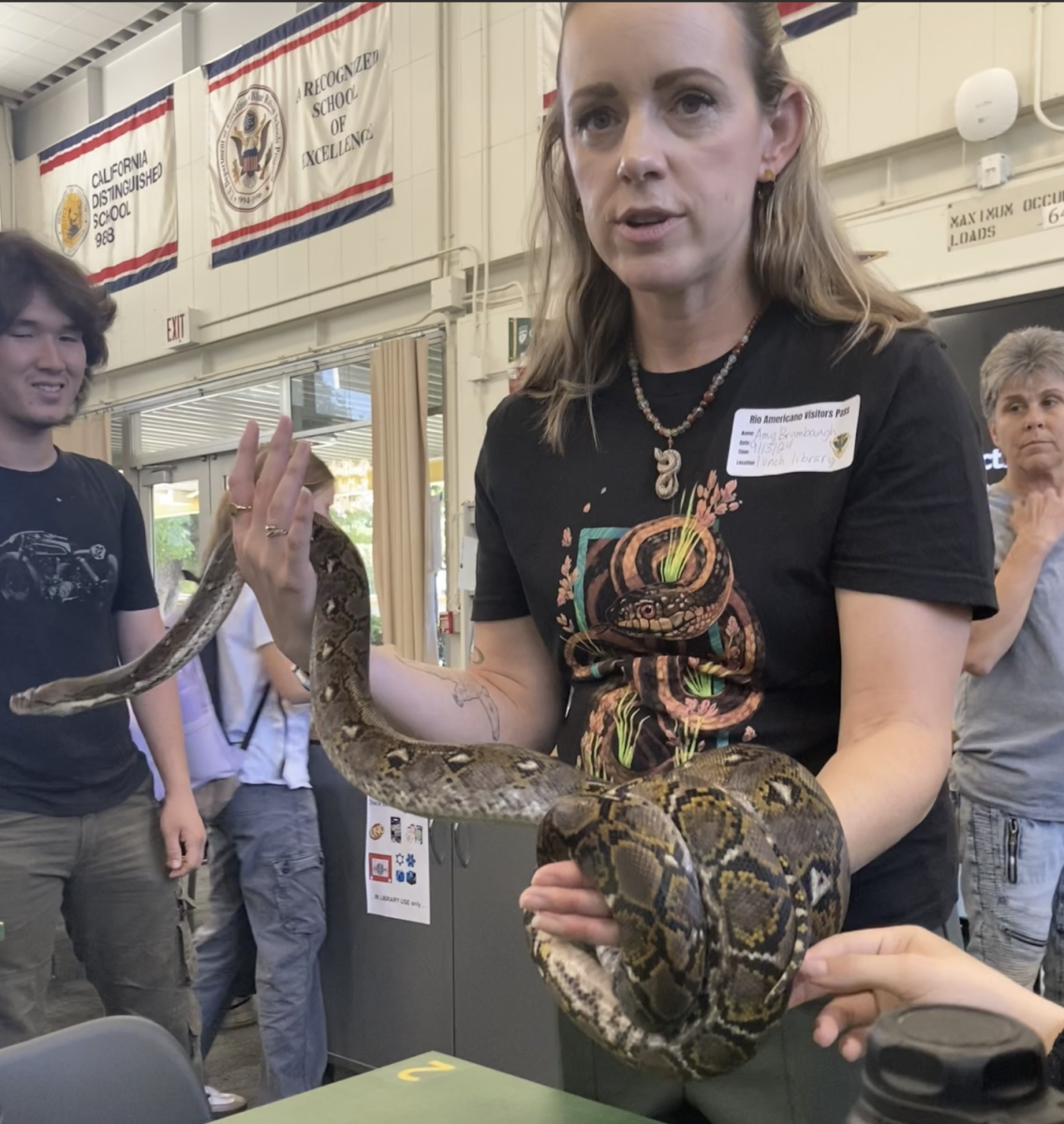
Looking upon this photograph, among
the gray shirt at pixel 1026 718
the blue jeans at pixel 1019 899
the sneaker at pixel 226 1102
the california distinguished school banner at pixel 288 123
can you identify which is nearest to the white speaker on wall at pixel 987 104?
the gray shirt at pixel 1026 718

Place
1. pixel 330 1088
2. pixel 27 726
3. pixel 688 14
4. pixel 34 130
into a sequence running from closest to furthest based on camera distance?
pixel 688 14 < pixel 330 1088 < pixel 34 130 < pixel 27 726

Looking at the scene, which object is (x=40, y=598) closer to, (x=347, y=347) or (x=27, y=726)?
(x=27, y=726)

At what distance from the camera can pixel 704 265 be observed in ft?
3.14

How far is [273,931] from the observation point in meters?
2.68

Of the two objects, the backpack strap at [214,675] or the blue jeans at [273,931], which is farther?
the blue jeans at [273,931]

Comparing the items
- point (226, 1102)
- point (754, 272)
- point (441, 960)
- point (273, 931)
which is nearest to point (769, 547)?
point (754, 272)

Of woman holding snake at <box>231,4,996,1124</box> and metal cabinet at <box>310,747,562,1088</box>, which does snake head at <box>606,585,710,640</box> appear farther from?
metal cabinet at <box>310,747,562,1088</box>

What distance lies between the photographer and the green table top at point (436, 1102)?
1.01 m

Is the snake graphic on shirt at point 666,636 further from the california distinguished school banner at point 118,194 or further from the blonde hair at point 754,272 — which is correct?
the california distinguished school banner at point 118,194

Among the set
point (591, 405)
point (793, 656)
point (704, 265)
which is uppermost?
point (704, 265)

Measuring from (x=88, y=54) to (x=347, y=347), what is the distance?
3.21 meters

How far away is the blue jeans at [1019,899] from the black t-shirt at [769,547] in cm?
112

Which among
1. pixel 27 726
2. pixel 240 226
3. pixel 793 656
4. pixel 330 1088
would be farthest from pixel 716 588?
pixel 240 226

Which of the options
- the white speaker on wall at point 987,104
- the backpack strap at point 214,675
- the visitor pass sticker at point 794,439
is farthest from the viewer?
the white speaker on wall at point 987,104
